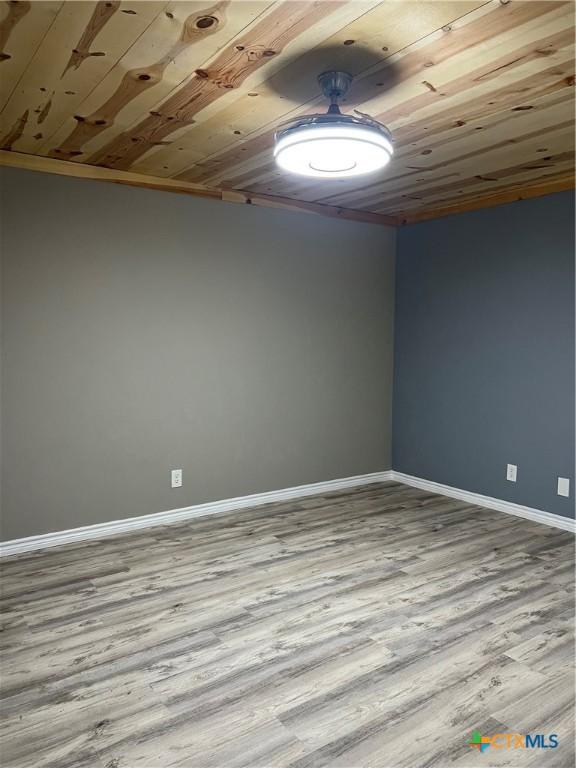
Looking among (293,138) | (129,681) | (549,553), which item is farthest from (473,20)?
(549,553)

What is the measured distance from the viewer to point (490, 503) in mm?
4234

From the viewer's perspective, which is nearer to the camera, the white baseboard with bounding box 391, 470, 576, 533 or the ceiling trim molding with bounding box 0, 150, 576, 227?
the ceiling trim molding with bounding box 0, 150, 576, 227

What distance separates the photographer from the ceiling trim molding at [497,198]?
3.70m

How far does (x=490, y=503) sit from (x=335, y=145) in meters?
3.00

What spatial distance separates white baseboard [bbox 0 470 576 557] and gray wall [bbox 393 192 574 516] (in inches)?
2.4

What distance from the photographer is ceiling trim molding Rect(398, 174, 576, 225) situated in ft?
12.1

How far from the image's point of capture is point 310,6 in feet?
5.74

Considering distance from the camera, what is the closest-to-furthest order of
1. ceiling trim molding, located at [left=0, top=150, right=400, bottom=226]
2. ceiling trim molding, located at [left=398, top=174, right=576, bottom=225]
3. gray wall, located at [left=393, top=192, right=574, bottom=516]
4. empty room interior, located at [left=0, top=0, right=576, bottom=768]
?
empty room interior, located at [left=0, top=0, right=576, bottom=768] → ceiling trim molding, located at [left=0, top=150, right=400, bottom=226] → ceiling trim molding, located at [left=398, top=174, right=576, bottom=225] → gray wall, located at [left=393, top=192, right=574, bottom=516]

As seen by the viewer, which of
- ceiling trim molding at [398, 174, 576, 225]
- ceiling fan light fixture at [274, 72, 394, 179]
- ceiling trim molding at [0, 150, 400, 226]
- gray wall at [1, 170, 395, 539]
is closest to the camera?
ceiling fan light fixture at [274, 72, 394, 179]

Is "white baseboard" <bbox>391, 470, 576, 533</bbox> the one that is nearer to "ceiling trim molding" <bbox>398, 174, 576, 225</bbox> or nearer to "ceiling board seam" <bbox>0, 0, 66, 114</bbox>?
"ceiling trim molding" <bbox>398, 174, 576, 225</bbox>
